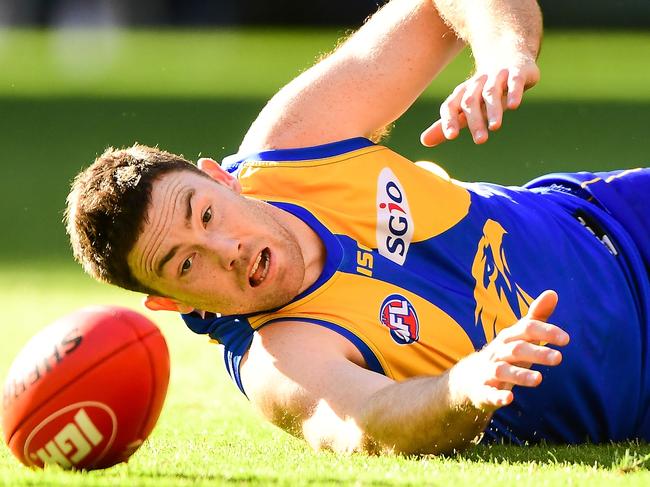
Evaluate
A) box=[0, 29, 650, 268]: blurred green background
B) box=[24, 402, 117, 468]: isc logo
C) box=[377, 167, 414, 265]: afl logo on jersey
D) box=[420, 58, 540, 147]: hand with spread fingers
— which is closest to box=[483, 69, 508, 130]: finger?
box=[420, 58, 540, 147]: hand with spread fingers

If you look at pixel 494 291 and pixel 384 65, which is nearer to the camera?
pixel 494 291

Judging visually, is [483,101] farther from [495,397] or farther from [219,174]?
[495,397]

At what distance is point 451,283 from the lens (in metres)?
3.67

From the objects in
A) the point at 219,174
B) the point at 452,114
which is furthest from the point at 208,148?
the point at 452,114

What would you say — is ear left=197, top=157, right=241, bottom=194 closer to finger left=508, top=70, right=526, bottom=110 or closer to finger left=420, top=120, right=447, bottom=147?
finger left=420, top=120, right=447, bottom=147

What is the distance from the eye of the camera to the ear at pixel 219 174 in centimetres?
370

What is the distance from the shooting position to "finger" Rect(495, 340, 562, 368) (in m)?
2.71

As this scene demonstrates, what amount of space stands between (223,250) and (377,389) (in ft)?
2.02

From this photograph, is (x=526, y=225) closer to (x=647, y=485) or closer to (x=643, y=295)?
(x=643, y=295)

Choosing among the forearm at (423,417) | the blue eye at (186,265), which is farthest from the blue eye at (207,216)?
the forearm at (423,417)

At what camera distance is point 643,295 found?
12.7 feet

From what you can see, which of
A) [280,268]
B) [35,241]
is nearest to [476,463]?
[280,268]

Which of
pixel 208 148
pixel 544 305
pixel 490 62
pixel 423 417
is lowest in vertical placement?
pixel 208 148

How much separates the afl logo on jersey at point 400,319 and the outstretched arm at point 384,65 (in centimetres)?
65
